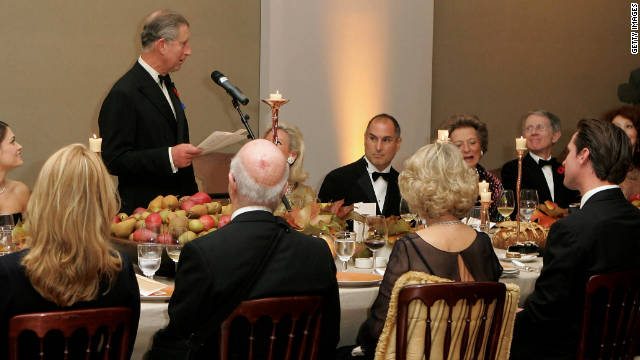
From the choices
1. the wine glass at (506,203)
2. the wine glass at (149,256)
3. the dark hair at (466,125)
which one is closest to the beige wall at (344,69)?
the dark hair at (466,125)

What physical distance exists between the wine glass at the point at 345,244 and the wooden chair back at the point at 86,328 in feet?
3.28

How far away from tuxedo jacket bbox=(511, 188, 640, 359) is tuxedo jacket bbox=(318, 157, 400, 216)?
2.11 meters

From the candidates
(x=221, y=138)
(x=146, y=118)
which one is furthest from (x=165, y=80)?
(x=221, y=138)

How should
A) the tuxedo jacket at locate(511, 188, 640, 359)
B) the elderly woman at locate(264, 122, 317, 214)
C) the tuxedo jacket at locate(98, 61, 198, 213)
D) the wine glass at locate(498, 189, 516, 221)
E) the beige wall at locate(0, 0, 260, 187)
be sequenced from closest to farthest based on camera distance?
the tuxedo jacket at locate(511, 188, 640, 359)
the wine glass at locate(498, 189, 516, 221)
the tuxedo jacket at locate(98, 61, 198, 213)
the elderly woman at locate(264, 122, 317, 214)
the beige wall at locate(0, 0, 260, 187)

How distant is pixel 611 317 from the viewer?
2.47 metres

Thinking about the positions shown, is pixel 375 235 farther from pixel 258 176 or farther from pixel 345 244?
pixel 258 176

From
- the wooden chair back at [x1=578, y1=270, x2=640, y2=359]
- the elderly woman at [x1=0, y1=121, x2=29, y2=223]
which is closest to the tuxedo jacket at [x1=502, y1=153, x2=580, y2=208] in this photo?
the wooden chair back at [x1=578, y1=270, x2=640, y2=359]

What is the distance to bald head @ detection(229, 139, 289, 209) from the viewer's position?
6.75ft

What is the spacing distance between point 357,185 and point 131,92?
1519 mm

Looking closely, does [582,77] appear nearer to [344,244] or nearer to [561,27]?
[561,27]

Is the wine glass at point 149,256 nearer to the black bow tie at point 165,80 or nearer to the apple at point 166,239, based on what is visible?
the apple at point 166,239

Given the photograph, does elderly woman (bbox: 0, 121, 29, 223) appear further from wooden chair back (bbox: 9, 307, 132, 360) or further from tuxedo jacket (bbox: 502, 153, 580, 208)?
tuxedo jacket (bbox: 502, 153, 580, 208)

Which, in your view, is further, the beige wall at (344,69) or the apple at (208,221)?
the beige wall at (344,69)

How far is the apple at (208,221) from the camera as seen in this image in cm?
270
